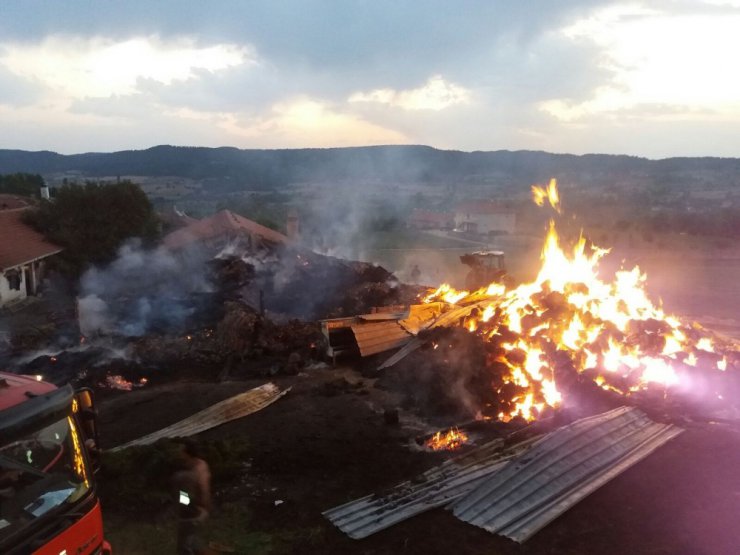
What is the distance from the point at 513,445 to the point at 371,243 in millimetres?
40307

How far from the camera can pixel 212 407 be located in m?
11.7

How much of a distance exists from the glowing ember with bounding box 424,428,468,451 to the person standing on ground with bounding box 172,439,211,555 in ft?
11.8

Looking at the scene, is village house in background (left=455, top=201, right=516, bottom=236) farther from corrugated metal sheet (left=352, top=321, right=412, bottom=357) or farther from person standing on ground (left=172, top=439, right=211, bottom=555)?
person standing on ground (left=172, top=439, right=211, bottom=555)

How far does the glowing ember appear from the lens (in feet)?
31.6

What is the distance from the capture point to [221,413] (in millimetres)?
11375

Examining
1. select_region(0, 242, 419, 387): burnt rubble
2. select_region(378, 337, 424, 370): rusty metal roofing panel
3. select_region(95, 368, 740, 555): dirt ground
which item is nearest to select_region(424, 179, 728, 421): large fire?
select_region(378, 337, 424, 370): rusty metal roofing panel

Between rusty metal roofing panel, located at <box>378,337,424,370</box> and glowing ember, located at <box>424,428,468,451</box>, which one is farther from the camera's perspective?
rusty metal roofing panel, located at <box>378,337,424,370</box>

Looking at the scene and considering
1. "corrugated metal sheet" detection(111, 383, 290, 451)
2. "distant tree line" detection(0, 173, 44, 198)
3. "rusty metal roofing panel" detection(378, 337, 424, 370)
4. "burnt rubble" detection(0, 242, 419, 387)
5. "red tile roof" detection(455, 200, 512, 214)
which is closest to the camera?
"corrugated metal sheet" detection(111, 383, 290, 451)

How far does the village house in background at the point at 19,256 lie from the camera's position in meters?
23.6

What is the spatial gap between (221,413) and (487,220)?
50.6 metres

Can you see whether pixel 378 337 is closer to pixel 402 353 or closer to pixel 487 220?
pixel 402 353

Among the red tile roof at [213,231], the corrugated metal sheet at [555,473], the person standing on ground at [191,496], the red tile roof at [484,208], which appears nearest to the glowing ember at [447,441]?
the corrugated metal sheet at [555,473]

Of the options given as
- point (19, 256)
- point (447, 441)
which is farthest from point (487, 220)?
point (447, 441)

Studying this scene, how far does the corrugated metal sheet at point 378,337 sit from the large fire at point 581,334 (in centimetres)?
164
